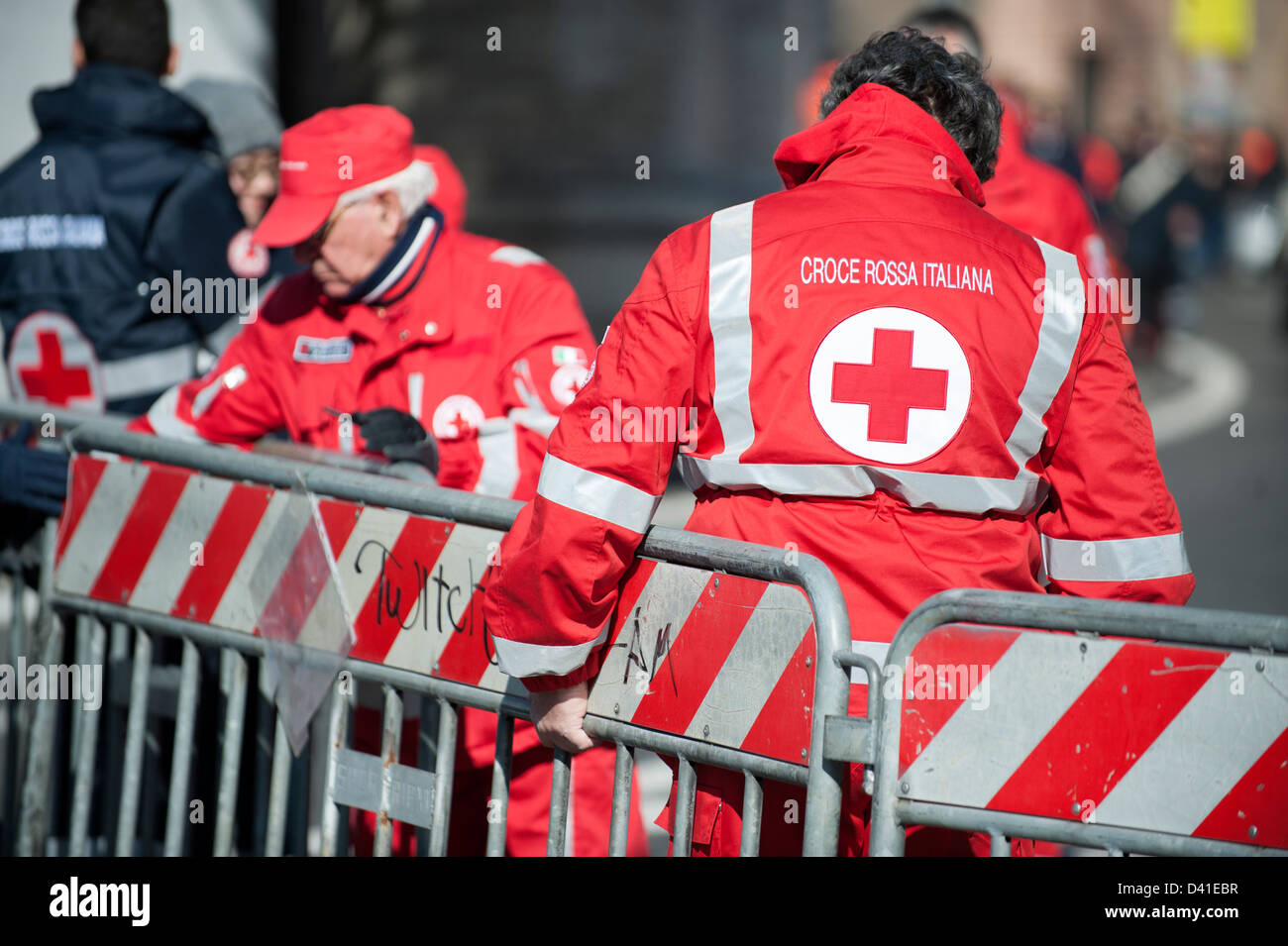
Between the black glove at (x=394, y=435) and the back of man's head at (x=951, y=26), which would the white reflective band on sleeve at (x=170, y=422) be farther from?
the back of man's head at (x=951, y=26)

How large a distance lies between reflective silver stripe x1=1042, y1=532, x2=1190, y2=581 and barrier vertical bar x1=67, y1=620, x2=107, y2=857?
2.22 m

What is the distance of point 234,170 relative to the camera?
5094 mm

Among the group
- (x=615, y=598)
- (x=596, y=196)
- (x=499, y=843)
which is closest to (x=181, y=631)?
(x=499, y=843)

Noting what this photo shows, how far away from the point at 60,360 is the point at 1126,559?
318cm

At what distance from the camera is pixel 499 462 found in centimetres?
367

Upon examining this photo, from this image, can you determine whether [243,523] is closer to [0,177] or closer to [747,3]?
[0,177]

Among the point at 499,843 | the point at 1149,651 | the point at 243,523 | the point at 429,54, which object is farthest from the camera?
the point at 429,54

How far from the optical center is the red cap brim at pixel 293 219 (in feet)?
12.1

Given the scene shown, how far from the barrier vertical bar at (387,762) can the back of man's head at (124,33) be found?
8.10ft

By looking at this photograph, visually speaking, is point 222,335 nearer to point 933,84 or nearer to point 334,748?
point 334,748

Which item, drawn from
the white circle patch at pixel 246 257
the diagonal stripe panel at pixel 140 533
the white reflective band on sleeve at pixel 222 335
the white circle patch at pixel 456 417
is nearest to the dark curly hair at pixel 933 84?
the white circle patch at pixel 456 417

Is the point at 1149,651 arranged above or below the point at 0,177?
below

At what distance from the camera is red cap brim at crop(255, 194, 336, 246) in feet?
12.1
